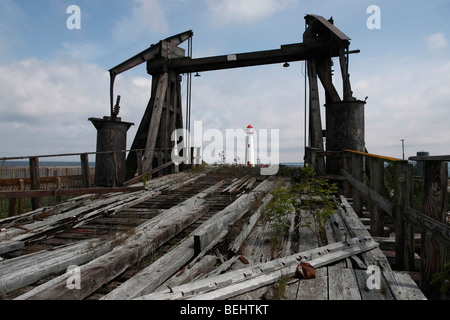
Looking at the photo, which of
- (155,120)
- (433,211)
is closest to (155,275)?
(433,211)

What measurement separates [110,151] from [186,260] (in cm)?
611

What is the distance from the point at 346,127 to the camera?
342 inches

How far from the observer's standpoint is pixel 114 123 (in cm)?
957

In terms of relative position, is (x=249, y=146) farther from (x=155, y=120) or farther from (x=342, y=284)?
(x=342, y=284)

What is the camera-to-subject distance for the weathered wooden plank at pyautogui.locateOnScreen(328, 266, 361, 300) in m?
2.51

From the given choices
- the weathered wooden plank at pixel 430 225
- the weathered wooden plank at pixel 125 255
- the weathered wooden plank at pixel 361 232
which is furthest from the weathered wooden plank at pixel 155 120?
the weathered wooden plank at pixel 430 225

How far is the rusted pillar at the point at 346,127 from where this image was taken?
8.65 metres

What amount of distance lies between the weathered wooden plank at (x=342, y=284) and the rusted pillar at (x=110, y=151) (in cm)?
731

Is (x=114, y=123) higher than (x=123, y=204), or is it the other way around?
(x=114, y=123)

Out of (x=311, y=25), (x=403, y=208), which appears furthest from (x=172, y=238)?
(x=311, y=25)

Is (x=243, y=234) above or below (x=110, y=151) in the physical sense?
below
